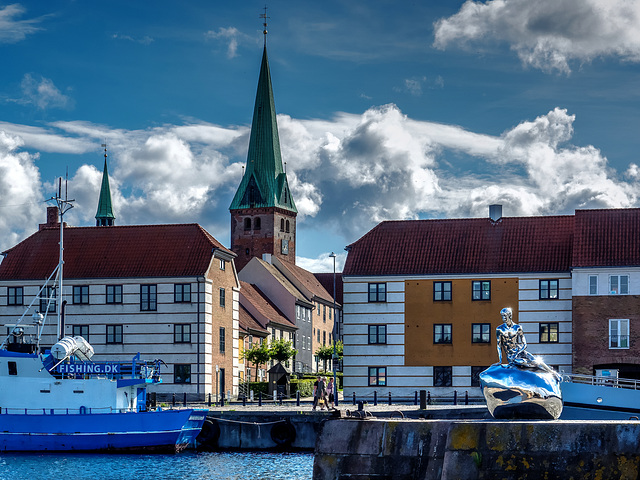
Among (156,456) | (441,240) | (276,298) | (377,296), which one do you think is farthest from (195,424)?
(276,298)

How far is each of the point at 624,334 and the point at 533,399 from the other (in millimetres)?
36837

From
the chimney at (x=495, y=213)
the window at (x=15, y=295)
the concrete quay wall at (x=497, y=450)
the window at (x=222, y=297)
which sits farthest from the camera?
the window at (x=222, y=297)

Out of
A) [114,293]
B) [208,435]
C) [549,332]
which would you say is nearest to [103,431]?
[208,435]

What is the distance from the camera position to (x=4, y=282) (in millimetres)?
70062

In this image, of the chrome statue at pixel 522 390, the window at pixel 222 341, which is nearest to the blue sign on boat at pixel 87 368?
the window at pixel 222 341

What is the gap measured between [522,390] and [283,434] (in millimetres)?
26603

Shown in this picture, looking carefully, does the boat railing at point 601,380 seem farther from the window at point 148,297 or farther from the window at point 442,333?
the window at point 148,297

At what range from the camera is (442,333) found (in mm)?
63156

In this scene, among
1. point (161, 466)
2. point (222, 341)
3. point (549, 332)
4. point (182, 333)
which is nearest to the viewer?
point (161, 466)

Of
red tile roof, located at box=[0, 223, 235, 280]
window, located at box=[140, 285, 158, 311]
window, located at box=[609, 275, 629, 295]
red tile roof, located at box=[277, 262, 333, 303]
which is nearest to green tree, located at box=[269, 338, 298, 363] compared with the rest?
red tile roof, located at box=[0, 223, 235, 280]

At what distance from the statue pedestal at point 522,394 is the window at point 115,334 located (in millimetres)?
46134

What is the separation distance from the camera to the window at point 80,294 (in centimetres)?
6888

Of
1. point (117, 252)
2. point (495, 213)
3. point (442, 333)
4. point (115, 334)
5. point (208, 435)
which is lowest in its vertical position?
point (208, 435)

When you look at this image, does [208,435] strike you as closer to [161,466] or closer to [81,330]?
[161,466]
